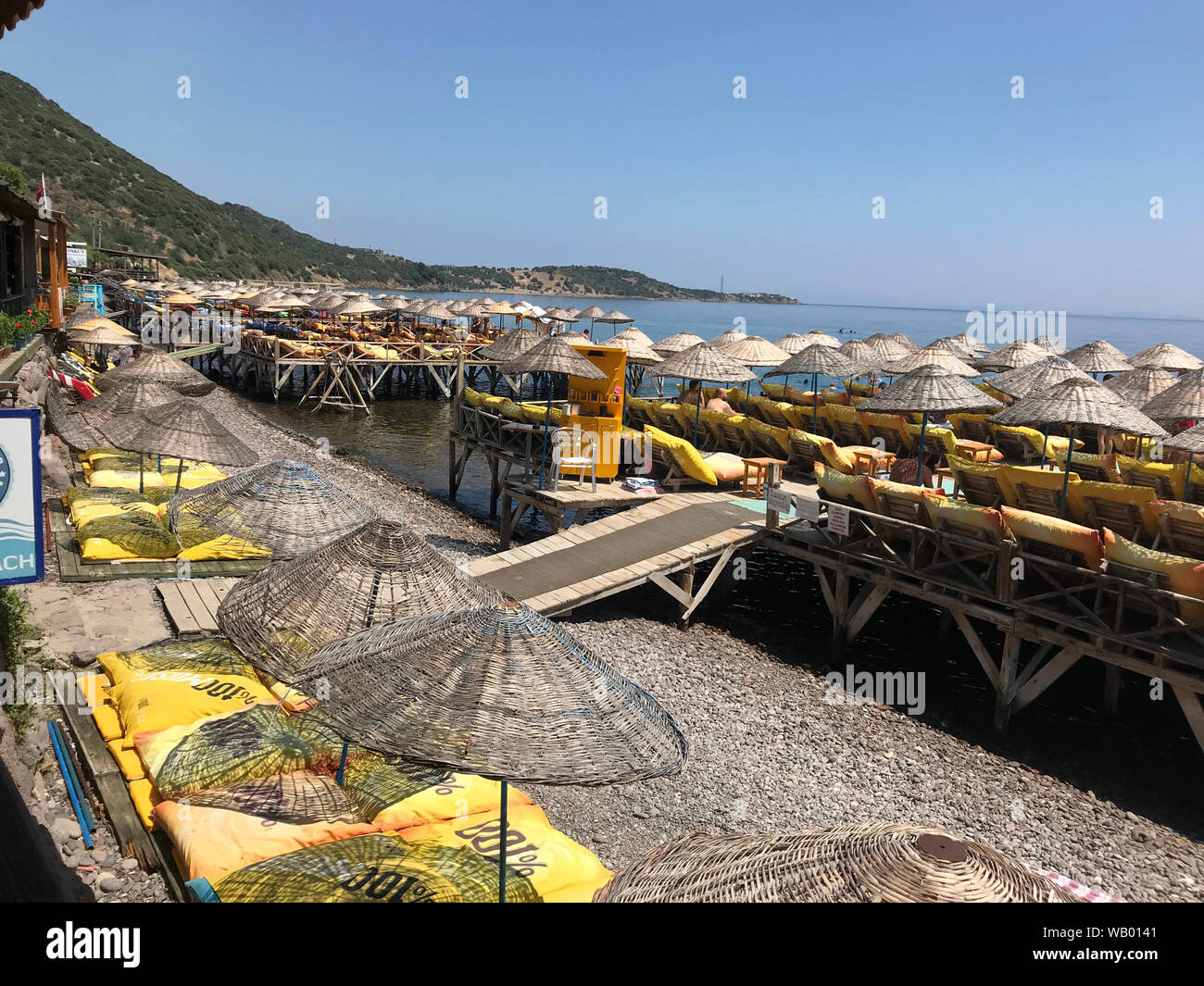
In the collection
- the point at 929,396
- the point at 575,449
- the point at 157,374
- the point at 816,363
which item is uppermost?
the point at 816,363

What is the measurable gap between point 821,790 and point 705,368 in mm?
10095

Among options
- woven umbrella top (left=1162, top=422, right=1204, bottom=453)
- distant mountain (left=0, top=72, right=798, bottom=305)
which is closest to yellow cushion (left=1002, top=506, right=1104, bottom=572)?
woven umbrella top (left=1162, top=422, right=1204, bottom=453)

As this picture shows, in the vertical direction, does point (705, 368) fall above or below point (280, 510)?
above

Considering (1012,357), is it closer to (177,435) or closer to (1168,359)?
(1168,359)

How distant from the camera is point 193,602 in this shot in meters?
10.1

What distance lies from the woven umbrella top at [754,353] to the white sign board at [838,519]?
399 inches

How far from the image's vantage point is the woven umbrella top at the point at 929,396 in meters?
13.5

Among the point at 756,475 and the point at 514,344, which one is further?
the point at 514,344

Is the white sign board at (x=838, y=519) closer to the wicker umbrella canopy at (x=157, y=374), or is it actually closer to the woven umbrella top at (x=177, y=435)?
the woven umbrella top at (x=177, y=435)

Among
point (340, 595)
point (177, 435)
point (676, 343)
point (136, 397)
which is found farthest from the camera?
point (676, 343)

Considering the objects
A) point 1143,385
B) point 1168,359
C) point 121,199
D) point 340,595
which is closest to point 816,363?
point 1143,385

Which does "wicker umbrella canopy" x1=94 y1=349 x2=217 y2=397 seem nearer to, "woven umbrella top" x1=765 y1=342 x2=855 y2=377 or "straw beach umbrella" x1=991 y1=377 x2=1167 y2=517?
"woven umbrella top" x1=765 y1=342 x2=855 y2=377

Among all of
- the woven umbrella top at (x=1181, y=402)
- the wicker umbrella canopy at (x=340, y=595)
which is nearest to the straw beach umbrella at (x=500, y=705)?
the wicker umbrella canopy at (x=340, y=595)
